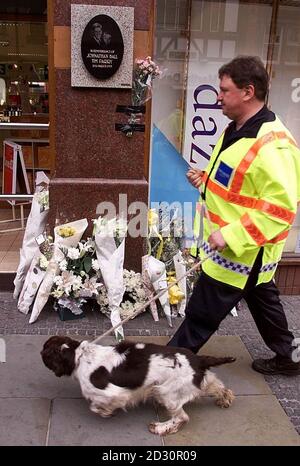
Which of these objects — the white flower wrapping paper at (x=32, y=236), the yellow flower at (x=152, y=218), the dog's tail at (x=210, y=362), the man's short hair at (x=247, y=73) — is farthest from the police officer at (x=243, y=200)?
the white flower wrapping paper at (x=32, y=236)

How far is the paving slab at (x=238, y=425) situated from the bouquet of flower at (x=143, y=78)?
8.31 ft

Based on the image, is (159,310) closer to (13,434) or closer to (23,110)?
(13,434)

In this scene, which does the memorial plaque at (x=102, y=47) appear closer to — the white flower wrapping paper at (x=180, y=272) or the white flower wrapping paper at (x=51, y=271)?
the white flower wrapping paper at (x=51, y=271)

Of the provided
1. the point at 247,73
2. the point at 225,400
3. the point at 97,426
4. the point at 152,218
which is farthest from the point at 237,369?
the point at 247,73

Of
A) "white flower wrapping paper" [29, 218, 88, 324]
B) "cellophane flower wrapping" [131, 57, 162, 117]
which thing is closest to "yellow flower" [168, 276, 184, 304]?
"white flower wrapping paper" [29, 218, 88, 324]

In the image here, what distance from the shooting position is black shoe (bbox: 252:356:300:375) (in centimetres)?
358

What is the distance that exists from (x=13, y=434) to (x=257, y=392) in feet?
5.32

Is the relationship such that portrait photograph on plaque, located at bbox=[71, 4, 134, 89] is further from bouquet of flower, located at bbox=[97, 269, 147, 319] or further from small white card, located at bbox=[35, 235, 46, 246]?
bouquet of flower, located at bbox=[97, 269, 147, 319]

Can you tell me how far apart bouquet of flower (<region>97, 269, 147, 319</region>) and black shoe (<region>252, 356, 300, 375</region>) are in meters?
1.17

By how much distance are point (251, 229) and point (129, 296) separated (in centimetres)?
188

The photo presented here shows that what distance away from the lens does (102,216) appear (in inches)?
175

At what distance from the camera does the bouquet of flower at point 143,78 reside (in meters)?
4.17

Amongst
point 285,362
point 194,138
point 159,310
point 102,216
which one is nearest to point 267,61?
point 194,138
